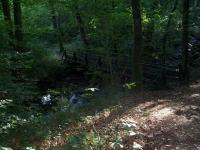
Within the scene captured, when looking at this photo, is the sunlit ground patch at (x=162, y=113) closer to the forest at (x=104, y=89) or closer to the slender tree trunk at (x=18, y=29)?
the forest at (x=104, y=89)

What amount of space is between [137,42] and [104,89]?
262 cm

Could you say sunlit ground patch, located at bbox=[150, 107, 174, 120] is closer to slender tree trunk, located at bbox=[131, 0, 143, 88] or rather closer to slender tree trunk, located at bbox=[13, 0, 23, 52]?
slender tree trunk, located at bbox=[131, 0, 143, 88]

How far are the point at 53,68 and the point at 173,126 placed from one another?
15152 mm

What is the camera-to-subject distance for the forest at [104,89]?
25.6 feet

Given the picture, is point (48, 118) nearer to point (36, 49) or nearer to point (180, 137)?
point (180, 137)

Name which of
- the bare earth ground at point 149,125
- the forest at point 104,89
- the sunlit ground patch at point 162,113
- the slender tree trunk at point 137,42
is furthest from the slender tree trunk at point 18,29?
the sunlit ground patch at point 162,113

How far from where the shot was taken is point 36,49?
1617cm

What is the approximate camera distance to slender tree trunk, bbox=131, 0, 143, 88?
12.6 metres

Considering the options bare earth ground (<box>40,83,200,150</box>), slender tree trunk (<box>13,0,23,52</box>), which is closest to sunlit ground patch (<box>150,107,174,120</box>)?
bare earth ground (<box>40,83,200,150</box>)

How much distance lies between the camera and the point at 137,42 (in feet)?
42.6

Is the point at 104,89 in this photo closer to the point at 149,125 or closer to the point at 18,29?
the point at 18,29

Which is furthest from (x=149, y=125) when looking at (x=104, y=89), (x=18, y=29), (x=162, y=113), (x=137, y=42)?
(x=18, y=29)

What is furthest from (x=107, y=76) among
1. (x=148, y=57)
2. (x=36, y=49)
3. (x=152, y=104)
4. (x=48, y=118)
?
(x=48, y=118)

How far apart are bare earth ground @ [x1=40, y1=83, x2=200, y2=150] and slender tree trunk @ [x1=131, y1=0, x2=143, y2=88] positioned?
2.42 metres
